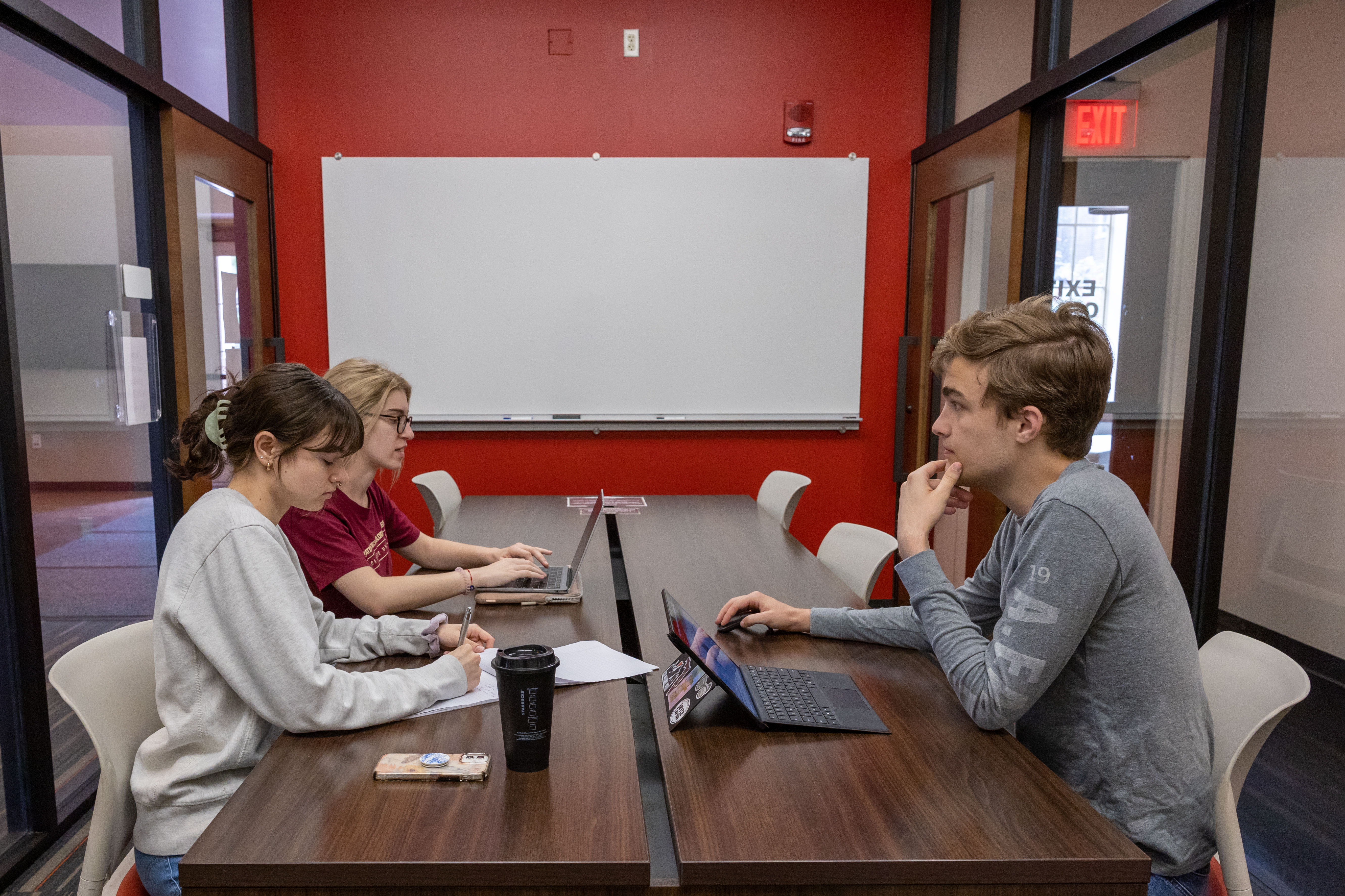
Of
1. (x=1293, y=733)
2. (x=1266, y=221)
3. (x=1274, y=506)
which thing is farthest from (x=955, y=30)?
(x=1293, y=733)

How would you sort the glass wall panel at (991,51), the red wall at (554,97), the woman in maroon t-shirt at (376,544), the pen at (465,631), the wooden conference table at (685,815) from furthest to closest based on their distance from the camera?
1. the red wall at (554,97)
2. the glass wall panel at (991,51)
3. the woman in maroon t-shirt at (376,544)
4. the pen at (465,631)
5. the wooden conference table at (685,815)

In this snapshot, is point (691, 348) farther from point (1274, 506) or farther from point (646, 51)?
point (1274, 506)

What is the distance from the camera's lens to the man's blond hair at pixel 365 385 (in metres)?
2.02

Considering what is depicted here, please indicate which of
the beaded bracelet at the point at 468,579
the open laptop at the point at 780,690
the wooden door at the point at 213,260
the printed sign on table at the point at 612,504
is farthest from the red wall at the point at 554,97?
the open laptop at the point at 780,690

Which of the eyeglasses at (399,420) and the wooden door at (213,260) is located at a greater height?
the wooden door at (213,260)

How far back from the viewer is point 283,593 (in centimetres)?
121

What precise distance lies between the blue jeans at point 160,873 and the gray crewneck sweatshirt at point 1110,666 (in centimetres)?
118

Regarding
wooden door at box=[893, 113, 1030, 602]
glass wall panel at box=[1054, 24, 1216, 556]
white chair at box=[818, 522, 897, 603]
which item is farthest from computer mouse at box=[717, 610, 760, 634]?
wooden door at box=[893, 113, 1030, 602]

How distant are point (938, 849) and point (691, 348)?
327cm

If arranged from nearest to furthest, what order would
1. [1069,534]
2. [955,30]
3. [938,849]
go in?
[938,849] → [1069,534] → [955,30]

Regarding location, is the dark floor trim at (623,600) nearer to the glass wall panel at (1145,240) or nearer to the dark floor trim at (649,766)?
the dark floor trim at (649,766)

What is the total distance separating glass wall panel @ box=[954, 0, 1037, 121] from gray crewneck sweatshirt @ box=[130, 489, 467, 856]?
3109mm

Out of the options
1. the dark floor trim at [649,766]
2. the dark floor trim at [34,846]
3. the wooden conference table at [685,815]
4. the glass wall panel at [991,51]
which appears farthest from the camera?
the glass wall panel at [991,51]

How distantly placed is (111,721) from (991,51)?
3768 millimetres
